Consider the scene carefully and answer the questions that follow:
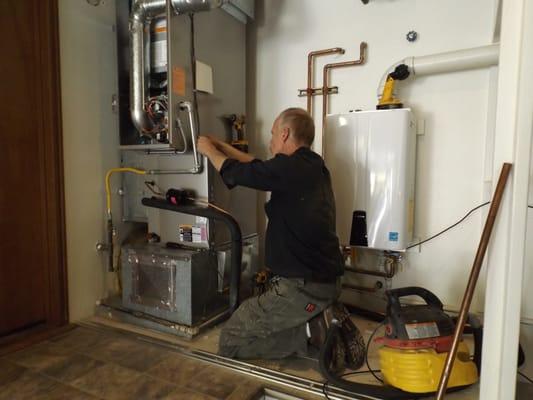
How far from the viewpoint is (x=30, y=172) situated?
73.2 inches

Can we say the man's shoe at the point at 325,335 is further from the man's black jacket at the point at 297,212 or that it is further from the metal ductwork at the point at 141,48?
the metal ductwork at the point at 141,48

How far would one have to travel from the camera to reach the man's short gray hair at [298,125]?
173cm

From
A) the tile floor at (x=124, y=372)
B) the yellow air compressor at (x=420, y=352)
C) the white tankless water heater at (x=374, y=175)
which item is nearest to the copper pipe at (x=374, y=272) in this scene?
the white tankless water heater at (x=374, y=175)

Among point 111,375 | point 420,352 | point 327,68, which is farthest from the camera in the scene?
point 327,68

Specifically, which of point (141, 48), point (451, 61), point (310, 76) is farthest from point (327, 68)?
point (141, 48)

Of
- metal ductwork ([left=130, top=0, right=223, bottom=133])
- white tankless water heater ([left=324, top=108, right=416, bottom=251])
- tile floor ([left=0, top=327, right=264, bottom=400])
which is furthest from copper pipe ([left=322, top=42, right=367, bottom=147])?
tile floor ([left=0, top=327, right=264, bottom=400])

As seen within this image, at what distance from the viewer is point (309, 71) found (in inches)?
94.6

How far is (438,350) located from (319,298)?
531 mm

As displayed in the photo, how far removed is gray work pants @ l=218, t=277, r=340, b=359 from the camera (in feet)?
5.35

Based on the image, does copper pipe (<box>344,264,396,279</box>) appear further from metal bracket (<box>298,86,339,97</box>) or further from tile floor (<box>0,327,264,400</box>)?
metal bracket (<box>298,86,339,97</box>)

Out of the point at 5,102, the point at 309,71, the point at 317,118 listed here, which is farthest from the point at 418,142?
the point at 5,102

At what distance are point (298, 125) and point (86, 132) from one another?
1319 millimetres

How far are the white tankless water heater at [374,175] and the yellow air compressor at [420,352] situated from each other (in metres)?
0.62

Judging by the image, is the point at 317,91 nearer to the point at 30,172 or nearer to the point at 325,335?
the point at 325,335
